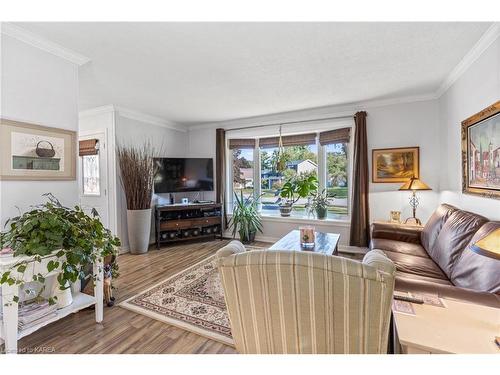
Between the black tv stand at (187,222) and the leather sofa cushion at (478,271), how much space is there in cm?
351

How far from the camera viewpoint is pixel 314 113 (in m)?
3.90

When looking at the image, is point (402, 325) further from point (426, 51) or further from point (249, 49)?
point (426, 51)

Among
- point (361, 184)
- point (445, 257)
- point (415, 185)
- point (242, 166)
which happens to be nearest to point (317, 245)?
point (445, 257)

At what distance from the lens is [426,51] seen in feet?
6.88

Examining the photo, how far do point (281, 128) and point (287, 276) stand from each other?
11.9 feet

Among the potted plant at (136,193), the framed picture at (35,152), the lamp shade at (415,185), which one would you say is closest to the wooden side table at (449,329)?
the lamp shade at (415,185)

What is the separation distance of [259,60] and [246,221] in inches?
107

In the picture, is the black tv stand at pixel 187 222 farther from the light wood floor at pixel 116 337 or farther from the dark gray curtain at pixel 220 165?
the light wood floor at pixel 116 337

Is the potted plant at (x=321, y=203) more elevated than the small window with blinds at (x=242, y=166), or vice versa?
the small window with blinds at (x=242, y=166)

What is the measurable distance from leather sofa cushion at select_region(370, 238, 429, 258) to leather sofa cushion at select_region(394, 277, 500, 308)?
1202 millimetres

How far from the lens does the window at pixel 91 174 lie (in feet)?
12.9

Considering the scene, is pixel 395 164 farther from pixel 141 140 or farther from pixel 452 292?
pixel 141 140

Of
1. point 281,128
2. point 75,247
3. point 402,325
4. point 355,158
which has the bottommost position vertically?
point 402,325
